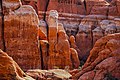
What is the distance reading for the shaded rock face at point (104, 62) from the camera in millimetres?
29047

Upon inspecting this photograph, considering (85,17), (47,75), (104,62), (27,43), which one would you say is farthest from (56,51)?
(104,62)

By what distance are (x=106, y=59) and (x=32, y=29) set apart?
1133 inches

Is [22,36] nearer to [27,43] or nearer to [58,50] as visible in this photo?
[27,43]

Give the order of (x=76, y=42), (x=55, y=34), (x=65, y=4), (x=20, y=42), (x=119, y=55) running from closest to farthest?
(x=119, y=55), (x=20, y=42), (x=55, y=34), (x=76, y=42), (x=65, y=4)

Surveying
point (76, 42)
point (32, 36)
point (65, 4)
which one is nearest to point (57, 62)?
point (32, 36)

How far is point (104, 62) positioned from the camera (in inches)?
1176

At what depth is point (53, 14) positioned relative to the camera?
214ft

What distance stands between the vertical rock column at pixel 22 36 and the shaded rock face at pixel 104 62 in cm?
2463

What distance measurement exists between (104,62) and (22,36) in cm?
2883

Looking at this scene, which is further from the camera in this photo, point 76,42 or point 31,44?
point 76,42

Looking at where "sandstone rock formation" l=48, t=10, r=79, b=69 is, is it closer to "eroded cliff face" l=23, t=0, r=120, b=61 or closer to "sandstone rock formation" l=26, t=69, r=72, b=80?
"sandstone rock formation" l=26, t=69, r=72, b=80

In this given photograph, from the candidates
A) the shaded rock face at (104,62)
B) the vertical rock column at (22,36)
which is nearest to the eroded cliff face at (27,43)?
the vertical rock column at (22,36)

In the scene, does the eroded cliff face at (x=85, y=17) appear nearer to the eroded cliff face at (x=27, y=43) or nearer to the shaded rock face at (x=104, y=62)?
the eroded cliff face at (x=27, y=43)

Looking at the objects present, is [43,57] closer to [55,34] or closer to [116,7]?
[55,34]
